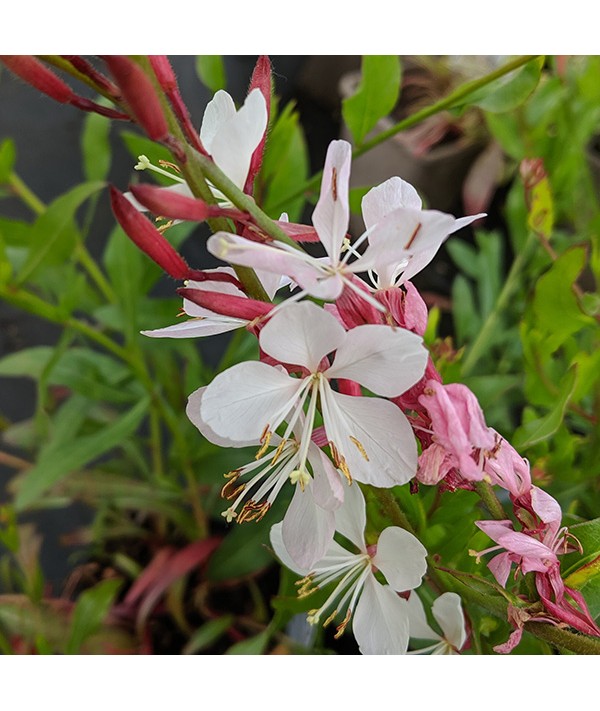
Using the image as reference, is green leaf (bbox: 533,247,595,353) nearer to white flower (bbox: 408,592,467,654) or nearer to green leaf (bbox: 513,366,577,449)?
green leaf (bbox: 513,366,577,449)

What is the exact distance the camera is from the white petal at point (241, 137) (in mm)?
269

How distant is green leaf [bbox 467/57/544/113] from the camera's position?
50cm

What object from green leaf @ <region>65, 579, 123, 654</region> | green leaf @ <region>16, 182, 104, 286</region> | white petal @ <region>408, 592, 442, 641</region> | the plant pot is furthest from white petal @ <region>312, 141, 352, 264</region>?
the plant pot

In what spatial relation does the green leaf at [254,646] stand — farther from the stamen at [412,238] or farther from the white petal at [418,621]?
the stamen at [412,238]

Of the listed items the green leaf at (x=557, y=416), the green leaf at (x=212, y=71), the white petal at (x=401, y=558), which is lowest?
the green leaf at (x=557, y=416)

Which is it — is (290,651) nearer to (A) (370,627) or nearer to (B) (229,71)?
(A) (370,627)

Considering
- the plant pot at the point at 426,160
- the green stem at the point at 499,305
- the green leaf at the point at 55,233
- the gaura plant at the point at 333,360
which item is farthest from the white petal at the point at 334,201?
the plant pot at the point at 426,160

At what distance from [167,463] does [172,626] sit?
190 mm

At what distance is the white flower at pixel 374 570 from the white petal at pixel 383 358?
7 cm

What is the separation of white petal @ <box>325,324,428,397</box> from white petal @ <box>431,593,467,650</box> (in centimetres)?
14

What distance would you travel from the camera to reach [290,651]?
58 cm

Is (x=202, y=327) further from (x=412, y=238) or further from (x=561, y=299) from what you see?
(x=561, y=299)

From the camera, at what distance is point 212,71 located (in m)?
0.59

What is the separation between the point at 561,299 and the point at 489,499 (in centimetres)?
26
